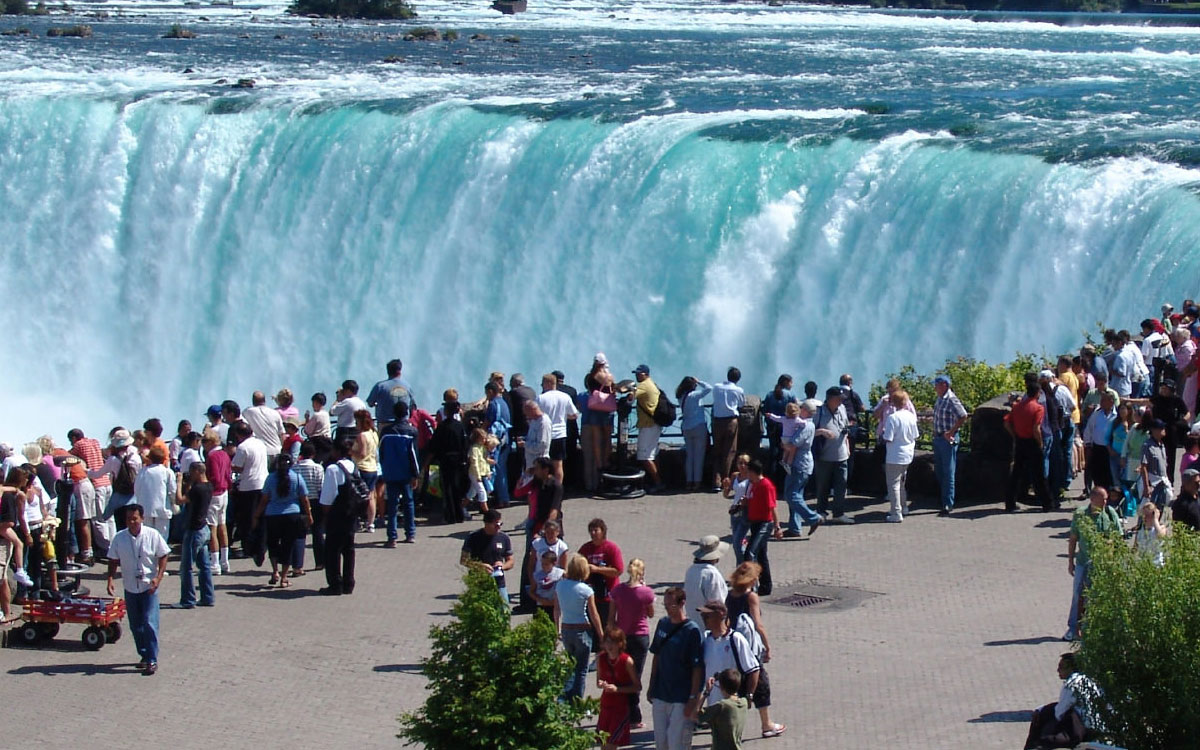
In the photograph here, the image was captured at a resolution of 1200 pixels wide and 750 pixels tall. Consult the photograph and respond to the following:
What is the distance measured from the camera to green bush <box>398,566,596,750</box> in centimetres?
919

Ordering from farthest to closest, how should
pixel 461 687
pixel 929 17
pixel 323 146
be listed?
pixel 929 17 → pixel 323 146 → pixel 461 687

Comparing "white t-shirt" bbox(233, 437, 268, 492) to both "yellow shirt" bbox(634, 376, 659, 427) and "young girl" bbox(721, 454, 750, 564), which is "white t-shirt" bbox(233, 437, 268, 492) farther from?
"young girl" bbox(721, 454, 750, 564)

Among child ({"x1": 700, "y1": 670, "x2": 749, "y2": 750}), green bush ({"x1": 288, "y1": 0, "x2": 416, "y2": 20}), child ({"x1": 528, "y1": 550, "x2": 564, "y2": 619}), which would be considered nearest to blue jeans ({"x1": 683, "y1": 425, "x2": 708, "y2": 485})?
child ({"x1": 528, "y1": 550, "x2": 564, "y2": 619})

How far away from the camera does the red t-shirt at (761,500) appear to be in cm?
1365

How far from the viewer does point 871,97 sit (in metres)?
40.6

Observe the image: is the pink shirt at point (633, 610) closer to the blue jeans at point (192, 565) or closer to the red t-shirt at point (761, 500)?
the red t-shirt at point (761, 500)

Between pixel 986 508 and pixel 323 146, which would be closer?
pixel 986 508

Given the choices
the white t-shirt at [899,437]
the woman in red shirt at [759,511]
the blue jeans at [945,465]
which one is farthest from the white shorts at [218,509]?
the blue jeans at [945,465]

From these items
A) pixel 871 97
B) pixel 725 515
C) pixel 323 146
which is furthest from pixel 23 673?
pixel 871 97

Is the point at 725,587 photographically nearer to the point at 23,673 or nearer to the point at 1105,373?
the point at 23,673

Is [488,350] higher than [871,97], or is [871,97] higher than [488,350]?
[871,97]

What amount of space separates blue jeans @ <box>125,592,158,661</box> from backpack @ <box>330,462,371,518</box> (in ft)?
6.68

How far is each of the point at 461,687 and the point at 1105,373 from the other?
9445mm

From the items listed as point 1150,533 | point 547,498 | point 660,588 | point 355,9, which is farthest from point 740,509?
point 355,9
